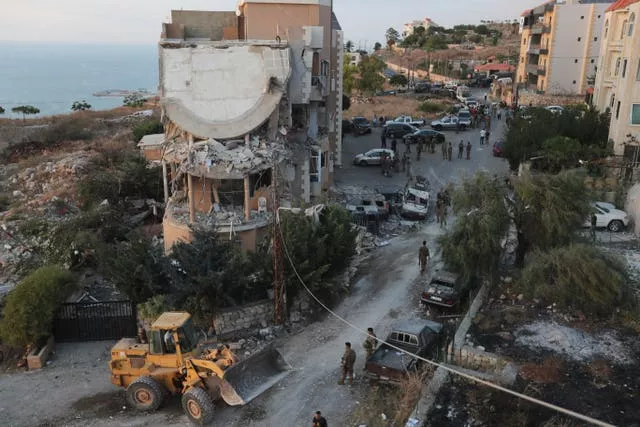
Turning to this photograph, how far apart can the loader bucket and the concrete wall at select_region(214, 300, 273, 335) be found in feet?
11.7

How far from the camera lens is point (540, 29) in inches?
2367

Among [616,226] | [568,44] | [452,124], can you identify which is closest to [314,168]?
[616,226]

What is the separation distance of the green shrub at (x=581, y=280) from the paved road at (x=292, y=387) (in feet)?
13.2

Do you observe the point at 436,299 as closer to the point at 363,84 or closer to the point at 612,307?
the point at 612,307

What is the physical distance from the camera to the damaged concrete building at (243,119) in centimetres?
1975

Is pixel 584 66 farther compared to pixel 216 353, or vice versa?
pixel 584 66

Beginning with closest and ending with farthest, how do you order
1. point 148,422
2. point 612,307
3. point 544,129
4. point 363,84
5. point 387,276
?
point 148,422 < point 612,307 < point 387,276 < point 544,129 < point 363,84

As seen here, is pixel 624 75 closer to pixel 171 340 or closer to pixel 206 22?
pixel 206 22

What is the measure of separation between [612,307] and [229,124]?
45.3 feet

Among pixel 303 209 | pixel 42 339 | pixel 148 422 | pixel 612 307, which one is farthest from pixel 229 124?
pixel 612 307

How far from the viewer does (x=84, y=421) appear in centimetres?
1286

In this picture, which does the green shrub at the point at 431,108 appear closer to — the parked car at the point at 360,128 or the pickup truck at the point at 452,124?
the pickup truck at the point at 452,124

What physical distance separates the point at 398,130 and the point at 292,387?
32700mm

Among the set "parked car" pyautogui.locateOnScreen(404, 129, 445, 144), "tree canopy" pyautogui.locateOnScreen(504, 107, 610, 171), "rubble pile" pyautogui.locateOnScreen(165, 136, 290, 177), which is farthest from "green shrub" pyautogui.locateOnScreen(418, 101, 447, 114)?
"rubble pile" pyautogui.locateOnScreen(165, 136, 290, 177)
